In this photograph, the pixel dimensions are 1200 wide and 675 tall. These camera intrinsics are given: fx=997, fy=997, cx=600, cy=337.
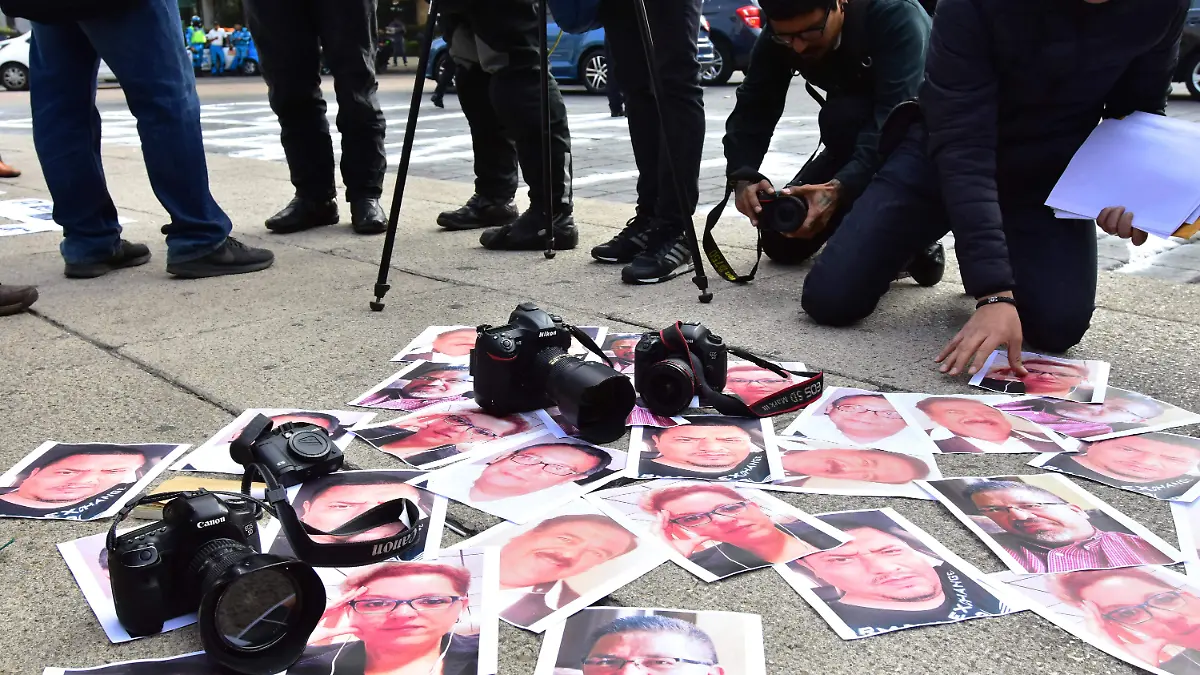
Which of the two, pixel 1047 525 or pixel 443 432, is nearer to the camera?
pixel 1047 525

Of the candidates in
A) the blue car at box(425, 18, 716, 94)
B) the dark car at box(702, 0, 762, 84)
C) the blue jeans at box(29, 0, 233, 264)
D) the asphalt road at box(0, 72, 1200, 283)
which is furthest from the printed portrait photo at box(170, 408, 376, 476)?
the blue car at box(425, 18, 716, 94)

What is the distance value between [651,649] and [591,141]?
250 inches

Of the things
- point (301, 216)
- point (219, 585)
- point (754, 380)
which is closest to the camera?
point (219, 585)

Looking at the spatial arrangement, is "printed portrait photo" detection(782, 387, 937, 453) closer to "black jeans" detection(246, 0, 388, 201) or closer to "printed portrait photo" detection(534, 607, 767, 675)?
"printed portrait photo" detection(534, 607, 767, 675)

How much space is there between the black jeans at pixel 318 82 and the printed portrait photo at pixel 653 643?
2.90 m

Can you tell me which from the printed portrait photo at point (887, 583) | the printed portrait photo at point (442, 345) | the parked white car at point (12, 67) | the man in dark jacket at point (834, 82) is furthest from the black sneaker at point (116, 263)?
the parked white car at point (12, 67)

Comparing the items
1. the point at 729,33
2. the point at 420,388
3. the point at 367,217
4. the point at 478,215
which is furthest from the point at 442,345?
the point at 729,33

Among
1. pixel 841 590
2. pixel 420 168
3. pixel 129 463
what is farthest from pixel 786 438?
pixel 420 168

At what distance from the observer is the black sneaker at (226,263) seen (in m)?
3.21

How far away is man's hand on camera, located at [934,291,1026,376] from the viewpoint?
2.06 metres

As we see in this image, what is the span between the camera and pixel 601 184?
522 cm

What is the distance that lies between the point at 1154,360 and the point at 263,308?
2.30 m

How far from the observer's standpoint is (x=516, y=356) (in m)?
1.92

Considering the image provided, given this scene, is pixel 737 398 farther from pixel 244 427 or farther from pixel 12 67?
pixel 12 67
